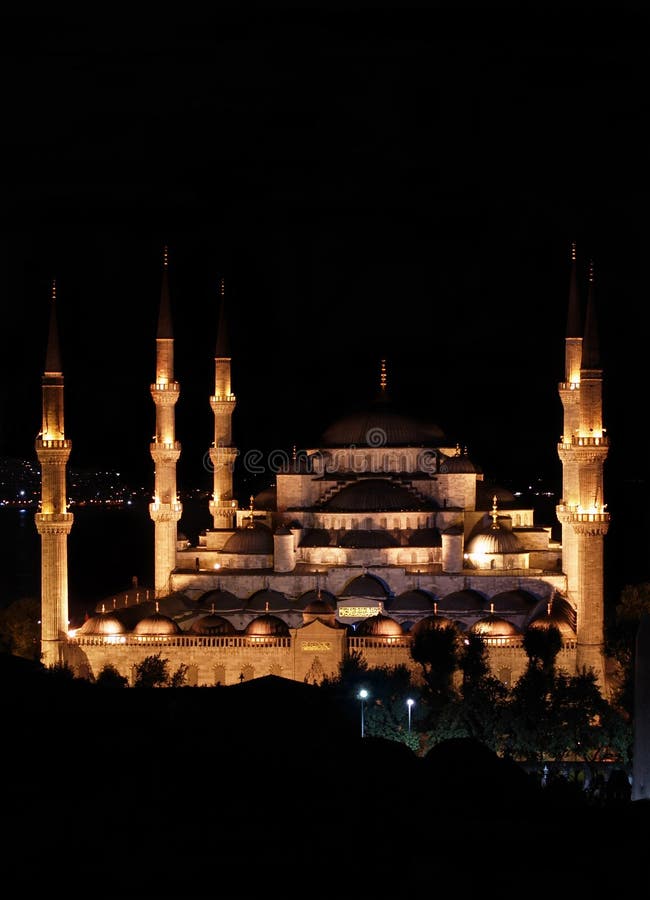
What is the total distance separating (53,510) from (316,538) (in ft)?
19.1

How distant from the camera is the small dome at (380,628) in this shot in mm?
34125

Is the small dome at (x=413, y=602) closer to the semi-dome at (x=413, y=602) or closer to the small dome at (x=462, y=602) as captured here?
the semi-dome at (x=413, y=602)

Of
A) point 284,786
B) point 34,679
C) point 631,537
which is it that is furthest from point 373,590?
point 631,537

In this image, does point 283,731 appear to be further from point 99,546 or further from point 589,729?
point 99,546

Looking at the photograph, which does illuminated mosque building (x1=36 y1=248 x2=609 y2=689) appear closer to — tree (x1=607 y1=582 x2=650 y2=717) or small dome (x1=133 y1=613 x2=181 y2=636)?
small dome (x1=133 y1=613 x2=181 y2=636)

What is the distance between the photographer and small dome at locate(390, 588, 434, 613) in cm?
3581

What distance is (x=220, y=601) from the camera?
36.9 metres

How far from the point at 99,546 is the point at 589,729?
232 ft

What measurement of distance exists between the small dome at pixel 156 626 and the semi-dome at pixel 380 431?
8400 mm

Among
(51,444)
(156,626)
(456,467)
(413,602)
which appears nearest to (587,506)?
(413,602)

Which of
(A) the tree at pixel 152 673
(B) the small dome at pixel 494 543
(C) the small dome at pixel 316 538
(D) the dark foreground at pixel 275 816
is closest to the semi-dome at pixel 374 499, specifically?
(C) the small dome at pixel 316 538

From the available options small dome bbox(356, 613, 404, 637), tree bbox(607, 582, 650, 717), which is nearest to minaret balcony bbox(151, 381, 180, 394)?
small dome bbox(356, 613, 404, 637)

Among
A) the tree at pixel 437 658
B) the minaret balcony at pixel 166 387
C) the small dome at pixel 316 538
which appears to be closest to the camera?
the tree at pixel 437 658

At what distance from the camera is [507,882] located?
14.1m
